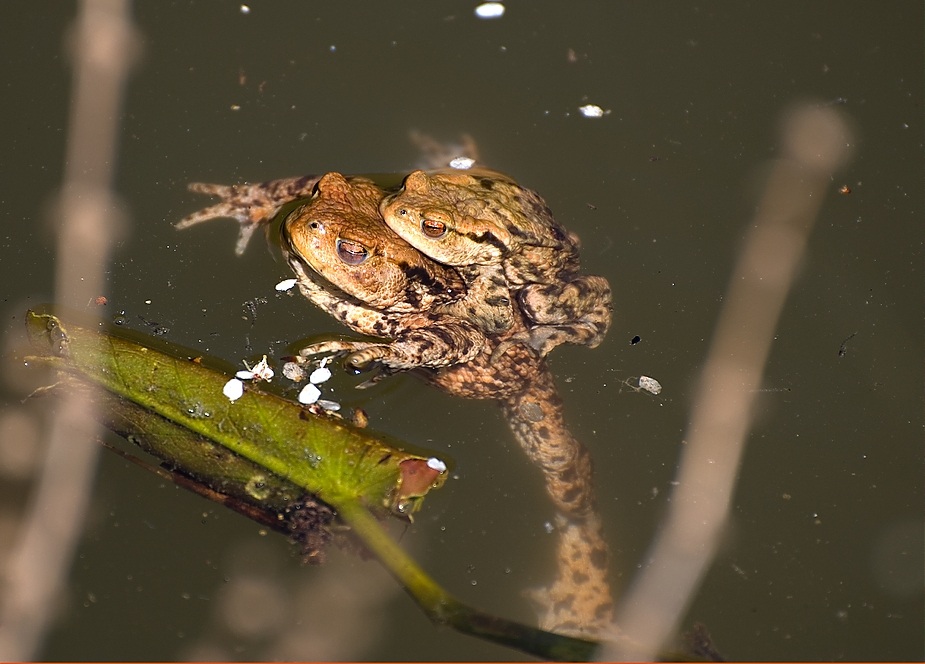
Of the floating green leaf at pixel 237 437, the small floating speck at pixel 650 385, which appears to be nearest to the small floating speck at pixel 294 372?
the floating green leaf at pixel 237 437

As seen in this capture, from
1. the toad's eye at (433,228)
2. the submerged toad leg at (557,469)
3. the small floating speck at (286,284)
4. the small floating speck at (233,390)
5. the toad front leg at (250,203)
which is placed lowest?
the submerged toad leg at (557,469)

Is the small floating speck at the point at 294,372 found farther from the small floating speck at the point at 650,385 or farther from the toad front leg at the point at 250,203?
the small floating speck at the point at 650,385

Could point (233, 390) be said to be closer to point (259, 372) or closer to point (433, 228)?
point (259, 372)

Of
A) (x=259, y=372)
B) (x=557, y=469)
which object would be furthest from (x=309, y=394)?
(x=557, y=469)

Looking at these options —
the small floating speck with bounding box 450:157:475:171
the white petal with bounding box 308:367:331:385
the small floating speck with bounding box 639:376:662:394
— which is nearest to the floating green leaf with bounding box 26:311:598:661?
the white petal with bounding box 308:367:331:385

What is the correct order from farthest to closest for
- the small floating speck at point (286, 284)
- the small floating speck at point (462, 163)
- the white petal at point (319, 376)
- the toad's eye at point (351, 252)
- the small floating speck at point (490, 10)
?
the small floating speck at point (490, 10), the small floating speck at point (462, 163), the small floating speck at point (286, 284), the white petal at point (319, 376), the toad's eye at point (351, 252)

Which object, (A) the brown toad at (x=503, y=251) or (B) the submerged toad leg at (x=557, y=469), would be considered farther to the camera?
(B) the submerged toad leg at (x=557, y=469)

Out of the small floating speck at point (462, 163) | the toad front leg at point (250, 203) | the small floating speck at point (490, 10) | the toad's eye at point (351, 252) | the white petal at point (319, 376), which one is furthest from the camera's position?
the small floating speck at point (490, 10)
